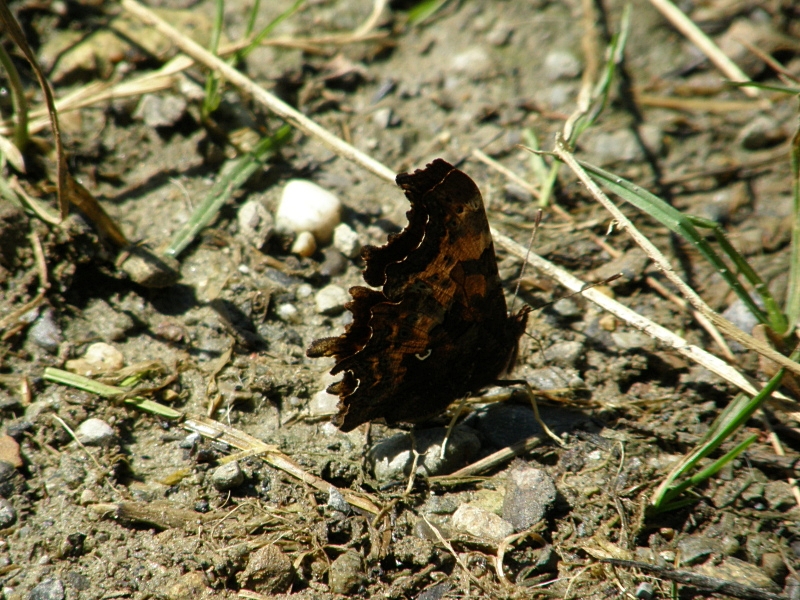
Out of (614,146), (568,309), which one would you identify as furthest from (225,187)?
(614,146)

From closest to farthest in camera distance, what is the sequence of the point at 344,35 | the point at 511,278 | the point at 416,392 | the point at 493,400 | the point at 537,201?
the point at 416,392 < the point at 493,400 < the point at 511,278 < the point at 537,201 < the point at 344,35

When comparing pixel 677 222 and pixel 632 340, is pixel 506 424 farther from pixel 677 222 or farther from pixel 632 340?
pixel 677 222

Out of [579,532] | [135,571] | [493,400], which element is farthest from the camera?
[493,400]

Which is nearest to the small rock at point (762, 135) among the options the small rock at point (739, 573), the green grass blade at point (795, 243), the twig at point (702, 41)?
the twig at point (702, 41)

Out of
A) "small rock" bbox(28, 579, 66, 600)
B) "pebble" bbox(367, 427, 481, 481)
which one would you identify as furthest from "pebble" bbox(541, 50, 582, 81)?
"small rock" bbox(28, 579, 66, 600)

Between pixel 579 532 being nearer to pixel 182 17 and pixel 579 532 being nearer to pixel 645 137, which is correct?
pixel 645 137

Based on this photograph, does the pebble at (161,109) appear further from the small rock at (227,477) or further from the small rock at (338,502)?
the small rock at (338,502)

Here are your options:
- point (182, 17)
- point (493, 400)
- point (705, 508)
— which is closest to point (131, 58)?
point (182, 17)

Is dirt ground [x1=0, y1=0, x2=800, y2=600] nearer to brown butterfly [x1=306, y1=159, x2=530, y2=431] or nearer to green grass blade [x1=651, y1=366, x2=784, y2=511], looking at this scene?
green grass blade [x1=651, y1=366, x2=784, y2=511]
